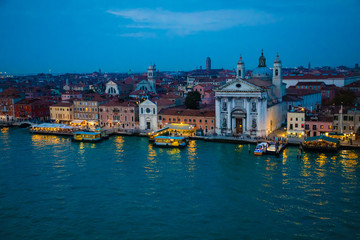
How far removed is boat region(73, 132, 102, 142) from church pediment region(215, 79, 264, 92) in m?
9.27

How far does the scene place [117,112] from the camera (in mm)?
32969

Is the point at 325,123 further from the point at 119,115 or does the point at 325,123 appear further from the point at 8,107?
the point at 8,107

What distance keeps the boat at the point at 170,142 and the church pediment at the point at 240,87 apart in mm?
5003

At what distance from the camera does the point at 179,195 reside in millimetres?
15523

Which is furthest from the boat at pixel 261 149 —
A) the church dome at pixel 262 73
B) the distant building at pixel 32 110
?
the distant building at pixel 32 110

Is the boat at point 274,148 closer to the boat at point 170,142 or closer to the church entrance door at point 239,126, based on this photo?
the church entrance door at point 239,126

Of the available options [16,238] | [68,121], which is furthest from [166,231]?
[68,121]

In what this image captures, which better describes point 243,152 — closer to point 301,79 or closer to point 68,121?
point 68,121

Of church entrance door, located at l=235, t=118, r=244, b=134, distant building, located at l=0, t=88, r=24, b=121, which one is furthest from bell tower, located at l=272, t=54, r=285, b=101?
distant building, located at l=0, t=88, r=24, b=121

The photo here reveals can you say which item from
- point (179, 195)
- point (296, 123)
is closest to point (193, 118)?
point (296, 123)

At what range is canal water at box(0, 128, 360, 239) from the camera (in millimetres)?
12602

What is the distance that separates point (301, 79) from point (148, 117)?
93.8 ft

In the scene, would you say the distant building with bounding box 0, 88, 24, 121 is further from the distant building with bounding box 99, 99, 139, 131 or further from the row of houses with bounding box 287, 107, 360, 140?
the row of houses with bounding box 287, 107, 360, 140

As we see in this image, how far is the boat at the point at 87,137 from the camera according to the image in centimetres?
2777
